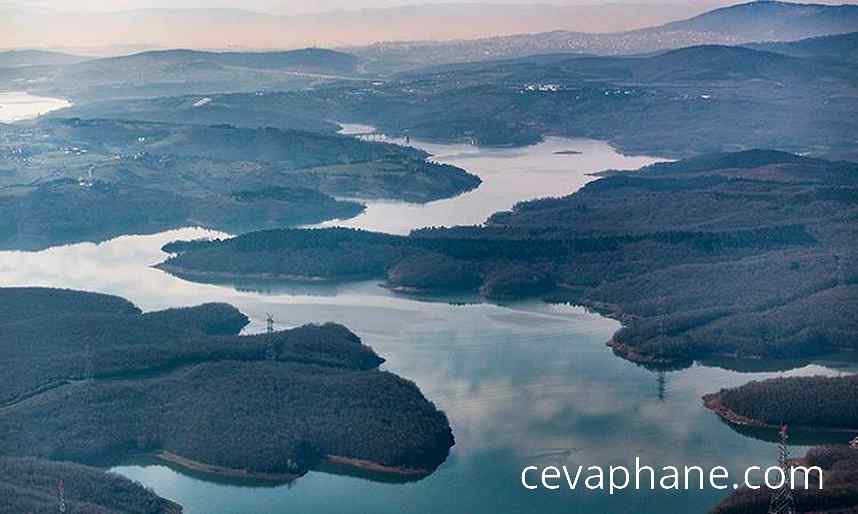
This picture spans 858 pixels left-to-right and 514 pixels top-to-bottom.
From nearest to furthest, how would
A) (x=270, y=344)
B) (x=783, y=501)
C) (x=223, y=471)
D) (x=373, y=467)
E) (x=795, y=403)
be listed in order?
(x=783, y=501)
(x=223, y=471)
(x=373, y=467)
(x=795, y=403)
(x=270, y=344)

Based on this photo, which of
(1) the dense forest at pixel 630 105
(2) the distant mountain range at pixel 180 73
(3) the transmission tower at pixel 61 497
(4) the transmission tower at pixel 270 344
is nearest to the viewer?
(3) the transmission tower at pixel 61 497

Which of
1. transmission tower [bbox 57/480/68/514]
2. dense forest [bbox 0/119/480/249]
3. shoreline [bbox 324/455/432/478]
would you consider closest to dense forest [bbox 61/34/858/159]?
dense forest [bbox 0/119/480/249]

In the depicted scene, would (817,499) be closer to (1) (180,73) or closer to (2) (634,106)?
(2) (634,106)

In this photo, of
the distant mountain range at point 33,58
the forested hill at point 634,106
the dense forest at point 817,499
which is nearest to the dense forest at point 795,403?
the dense forest at point 817,499

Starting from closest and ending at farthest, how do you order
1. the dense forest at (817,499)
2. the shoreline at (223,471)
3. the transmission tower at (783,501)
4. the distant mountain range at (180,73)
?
the transmission tower at (783,501)
the dense forest at (817,499)
the shoreline at (223,471)
the distant mountain range at (180,73)

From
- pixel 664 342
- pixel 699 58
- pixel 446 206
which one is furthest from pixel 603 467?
pixel 699 58

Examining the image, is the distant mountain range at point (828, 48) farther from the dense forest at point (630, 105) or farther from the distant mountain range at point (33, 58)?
the distant mountain range at point (33, 58)

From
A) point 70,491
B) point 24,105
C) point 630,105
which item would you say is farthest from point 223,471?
point 24,105
